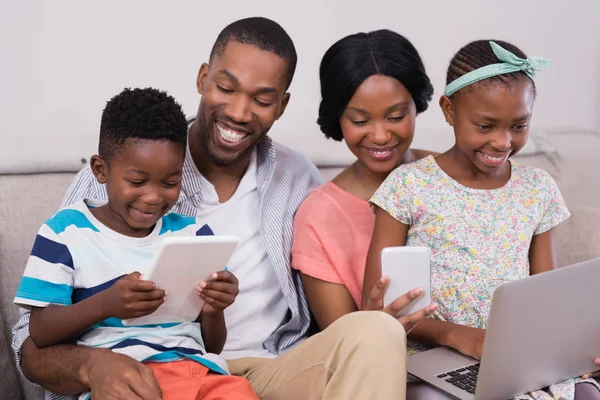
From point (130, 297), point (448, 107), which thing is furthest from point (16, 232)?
point (448, 107)

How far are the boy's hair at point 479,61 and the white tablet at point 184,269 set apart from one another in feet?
2.31

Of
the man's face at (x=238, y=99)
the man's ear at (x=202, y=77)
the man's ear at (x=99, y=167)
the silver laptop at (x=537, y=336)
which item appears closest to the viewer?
the silver laptop at (x=537, y=336)

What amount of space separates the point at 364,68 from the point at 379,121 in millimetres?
123

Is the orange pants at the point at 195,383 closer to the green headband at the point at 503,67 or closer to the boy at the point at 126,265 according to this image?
the boy at the point at 126,265

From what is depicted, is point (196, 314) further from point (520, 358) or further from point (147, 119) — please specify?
point (520, 358)

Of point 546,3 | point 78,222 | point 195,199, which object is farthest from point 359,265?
point 546,3

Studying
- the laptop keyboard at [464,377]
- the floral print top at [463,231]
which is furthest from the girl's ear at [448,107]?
the laptop keyboard at [464,377]

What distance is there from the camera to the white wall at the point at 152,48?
215cm

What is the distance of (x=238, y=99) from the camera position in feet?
5.99

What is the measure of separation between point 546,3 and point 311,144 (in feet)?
4.35

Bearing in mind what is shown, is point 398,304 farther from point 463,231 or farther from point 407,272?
point 463,231

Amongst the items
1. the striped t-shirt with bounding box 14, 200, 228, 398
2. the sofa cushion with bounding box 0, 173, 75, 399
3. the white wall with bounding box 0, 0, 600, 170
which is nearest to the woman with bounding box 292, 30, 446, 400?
the striped t-shirt with bounding box 14, 200, 228, 398

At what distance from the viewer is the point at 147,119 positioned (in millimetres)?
1527

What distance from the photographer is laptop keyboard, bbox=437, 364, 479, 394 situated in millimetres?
1458
